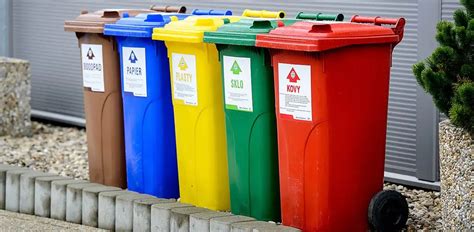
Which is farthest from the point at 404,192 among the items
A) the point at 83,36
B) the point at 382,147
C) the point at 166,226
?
the point at 83,36

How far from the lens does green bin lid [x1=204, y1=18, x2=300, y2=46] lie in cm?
679

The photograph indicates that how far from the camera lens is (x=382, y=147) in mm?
6844

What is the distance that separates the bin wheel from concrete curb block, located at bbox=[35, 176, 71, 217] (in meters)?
2.27

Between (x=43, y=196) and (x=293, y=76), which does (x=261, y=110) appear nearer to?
(x=293, y=76)

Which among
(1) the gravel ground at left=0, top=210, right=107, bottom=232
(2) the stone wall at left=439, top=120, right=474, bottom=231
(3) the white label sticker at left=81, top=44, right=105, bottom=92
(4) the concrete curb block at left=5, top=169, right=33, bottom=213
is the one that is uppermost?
(3) the white label sticker at left=81, top=44, right=105, bottom=92

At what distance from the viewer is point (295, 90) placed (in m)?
6.57

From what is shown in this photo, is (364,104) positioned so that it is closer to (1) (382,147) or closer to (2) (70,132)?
(1) (382,147)

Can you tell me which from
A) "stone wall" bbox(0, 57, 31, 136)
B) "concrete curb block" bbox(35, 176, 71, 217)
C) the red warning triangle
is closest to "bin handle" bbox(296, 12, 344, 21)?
the red warning triangle

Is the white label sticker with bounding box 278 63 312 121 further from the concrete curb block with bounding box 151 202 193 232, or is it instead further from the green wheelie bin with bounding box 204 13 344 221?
the concrete curb block with bounding box 151 202 193 232

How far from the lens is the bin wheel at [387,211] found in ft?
22.4

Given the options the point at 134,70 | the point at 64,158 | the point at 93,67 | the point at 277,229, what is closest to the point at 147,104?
the point at 134,70

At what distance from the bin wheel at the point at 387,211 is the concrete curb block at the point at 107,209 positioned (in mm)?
1641

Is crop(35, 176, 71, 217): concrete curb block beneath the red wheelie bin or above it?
beneath

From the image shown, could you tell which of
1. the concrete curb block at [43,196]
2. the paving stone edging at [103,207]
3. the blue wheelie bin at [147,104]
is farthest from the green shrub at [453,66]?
the concrete curb block at [43,196]
